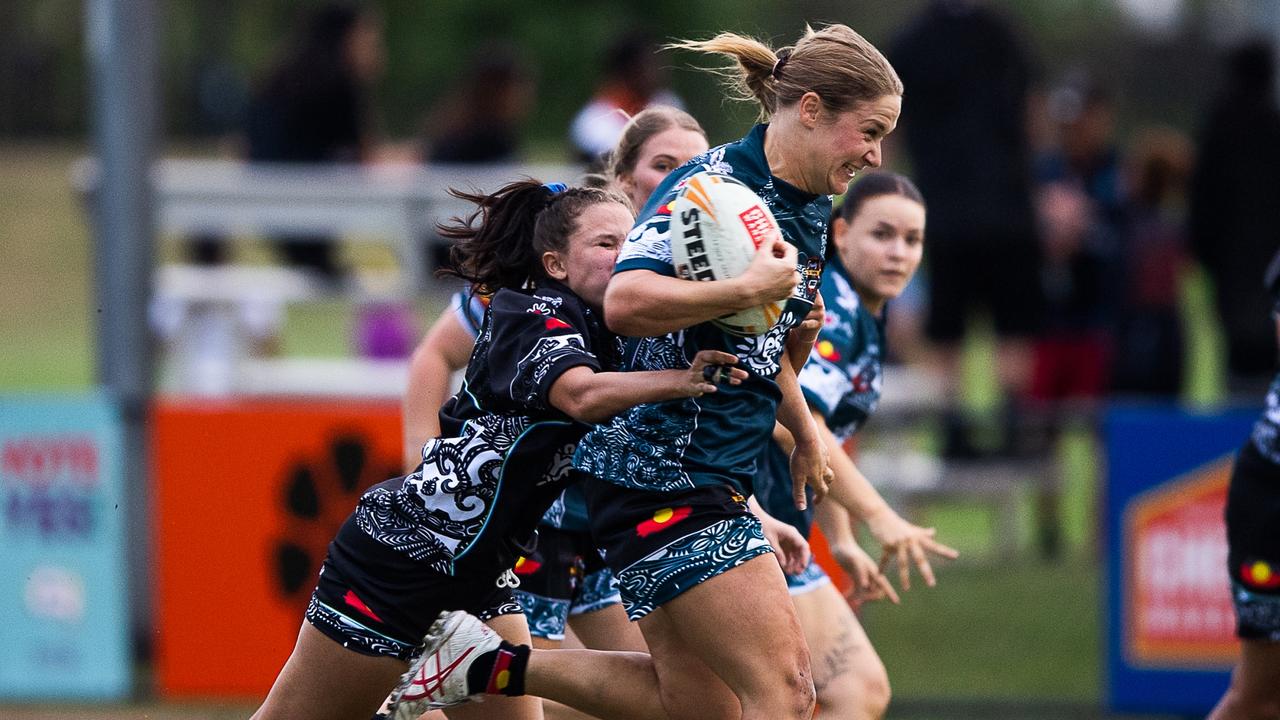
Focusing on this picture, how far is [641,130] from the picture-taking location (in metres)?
4.61

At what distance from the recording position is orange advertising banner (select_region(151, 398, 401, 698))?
6.96 metres

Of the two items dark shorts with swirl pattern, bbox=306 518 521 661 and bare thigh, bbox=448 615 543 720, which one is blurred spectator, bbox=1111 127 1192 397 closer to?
bare thigh, bbox=448 615 543 720

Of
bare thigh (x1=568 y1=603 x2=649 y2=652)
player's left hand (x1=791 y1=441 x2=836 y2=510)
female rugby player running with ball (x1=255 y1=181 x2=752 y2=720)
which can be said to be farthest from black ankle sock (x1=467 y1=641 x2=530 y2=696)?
player's left hand (x1=791 y1=441 x2=836 y2=510)

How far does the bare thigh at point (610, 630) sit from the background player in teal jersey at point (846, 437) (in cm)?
44

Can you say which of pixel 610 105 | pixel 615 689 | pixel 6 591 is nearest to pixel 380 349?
pixel 610 105

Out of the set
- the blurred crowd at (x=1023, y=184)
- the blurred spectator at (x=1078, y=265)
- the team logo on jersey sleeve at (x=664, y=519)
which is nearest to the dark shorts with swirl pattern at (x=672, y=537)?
the team logo on jersey sleeve at (x=664, y=519)

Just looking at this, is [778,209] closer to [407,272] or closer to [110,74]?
[110,74]

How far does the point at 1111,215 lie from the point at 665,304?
7710 millimetres

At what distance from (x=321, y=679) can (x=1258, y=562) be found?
2534mm

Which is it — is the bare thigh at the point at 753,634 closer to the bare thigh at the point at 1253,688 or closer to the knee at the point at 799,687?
the knee at the point at 799,687

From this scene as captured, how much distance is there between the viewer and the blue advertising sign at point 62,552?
23.2 feet

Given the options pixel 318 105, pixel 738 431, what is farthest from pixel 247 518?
pixel 318 105

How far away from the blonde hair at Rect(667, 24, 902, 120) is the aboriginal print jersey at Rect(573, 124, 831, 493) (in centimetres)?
13

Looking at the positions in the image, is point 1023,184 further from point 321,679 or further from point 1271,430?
point 321,679
